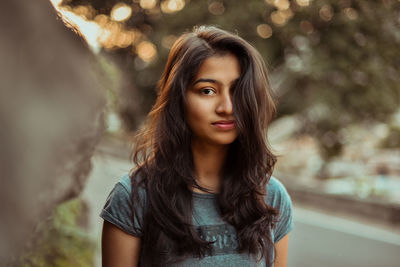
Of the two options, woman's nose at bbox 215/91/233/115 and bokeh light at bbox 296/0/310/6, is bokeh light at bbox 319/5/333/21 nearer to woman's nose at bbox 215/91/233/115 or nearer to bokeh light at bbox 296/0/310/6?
bokeh light at bbox 296/0/310/6

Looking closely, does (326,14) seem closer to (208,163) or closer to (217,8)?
(217,8)

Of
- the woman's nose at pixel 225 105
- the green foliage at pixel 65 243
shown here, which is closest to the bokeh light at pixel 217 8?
the green foliage at pixel 65 243

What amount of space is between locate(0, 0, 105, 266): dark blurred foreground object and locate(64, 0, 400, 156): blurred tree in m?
6.55

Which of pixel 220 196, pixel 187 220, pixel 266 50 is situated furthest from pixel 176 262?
pixel 266 50

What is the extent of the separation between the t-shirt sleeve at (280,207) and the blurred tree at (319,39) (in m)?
6.25

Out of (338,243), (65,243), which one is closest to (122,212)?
(65,243)

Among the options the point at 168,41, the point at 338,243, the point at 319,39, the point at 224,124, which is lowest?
the point at 224,124

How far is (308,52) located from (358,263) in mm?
4033

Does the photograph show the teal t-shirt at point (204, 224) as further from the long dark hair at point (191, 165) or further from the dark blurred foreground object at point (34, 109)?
the dark blurred foreground object at point (34, 109)

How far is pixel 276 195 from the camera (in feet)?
5.69

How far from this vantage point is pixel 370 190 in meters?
9.66

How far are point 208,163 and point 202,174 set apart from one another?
0.15 feet

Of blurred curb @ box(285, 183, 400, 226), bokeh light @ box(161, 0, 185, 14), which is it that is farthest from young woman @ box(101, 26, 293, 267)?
bokeh light @ box(161, 0, 185, 14)

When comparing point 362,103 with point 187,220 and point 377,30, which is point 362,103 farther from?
point 187,220
